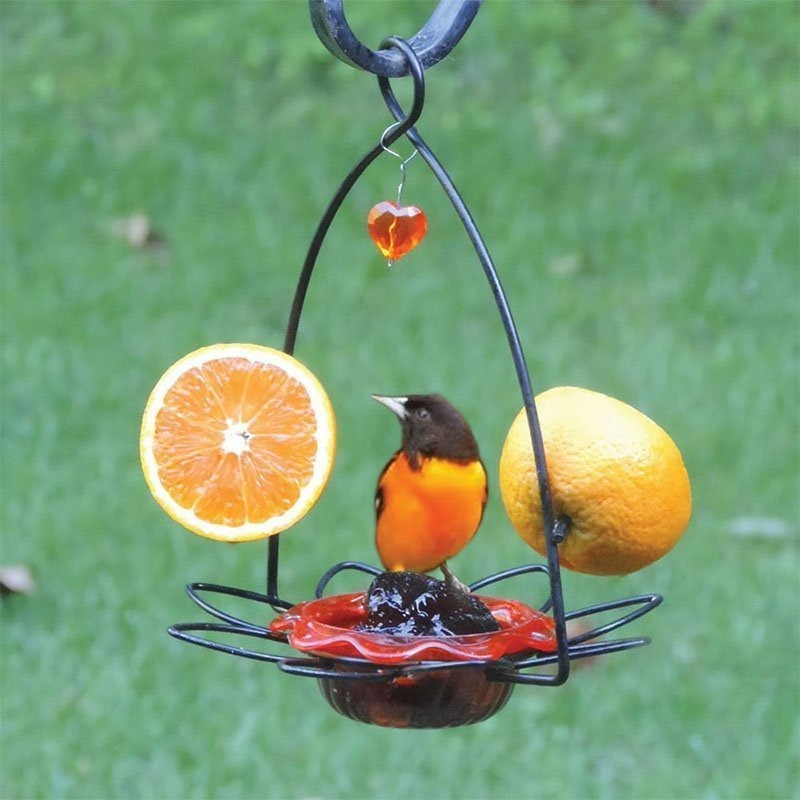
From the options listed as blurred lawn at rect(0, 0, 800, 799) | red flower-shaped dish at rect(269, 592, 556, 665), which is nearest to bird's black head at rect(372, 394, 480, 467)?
red flower-shaped dish at rect(269, 592, 556, 665)

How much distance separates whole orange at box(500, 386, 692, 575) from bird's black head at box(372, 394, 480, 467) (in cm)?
24

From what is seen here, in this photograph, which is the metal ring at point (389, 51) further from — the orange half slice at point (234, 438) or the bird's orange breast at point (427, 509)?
the bird's orange breast at point (427, 509)

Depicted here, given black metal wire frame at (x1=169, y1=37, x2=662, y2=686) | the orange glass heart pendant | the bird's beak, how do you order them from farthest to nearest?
the bird's beak < the orange glass heart pendant < black metal wire frame at (x1=169, y1=37, x2=662, y2=686)

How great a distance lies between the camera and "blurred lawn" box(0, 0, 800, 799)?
371 centimetres

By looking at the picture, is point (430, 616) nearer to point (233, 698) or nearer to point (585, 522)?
point (585, 522)

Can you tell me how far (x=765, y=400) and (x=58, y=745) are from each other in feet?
8.77

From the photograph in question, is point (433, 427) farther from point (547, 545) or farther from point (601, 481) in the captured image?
point (547, 545)

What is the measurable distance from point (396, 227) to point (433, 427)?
0.45m

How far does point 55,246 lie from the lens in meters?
5.90

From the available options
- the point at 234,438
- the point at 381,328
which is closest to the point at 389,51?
the point at 234,438

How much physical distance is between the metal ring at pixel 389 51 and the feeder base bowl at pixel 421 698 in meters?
0.75

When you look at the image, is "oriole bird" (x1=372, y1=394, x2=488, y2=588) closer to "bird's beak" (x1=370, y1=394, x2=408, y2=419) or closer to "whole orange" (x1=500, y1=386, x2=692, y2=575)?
"bird's beak" (x1=370, y1=394, x2=408, y2=419)

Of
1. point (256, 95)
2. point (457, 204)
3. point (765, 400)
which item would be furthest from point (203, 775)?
point (256, 95)

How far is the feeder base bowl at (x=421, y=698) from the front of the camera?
6.49ft
